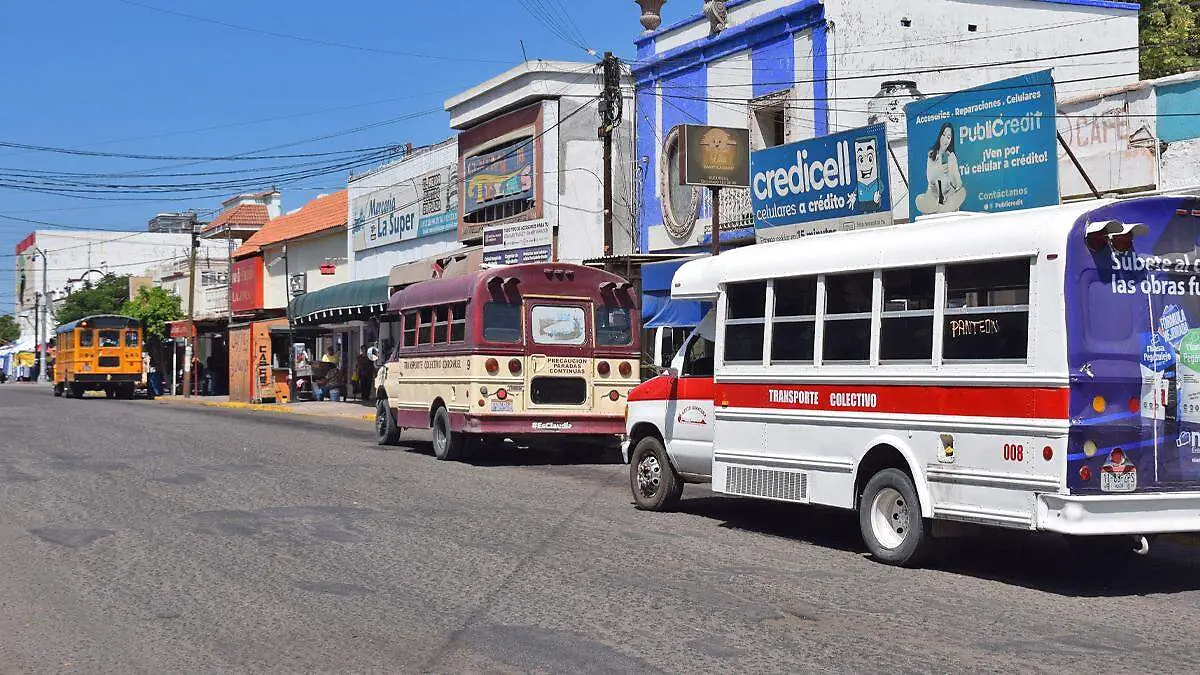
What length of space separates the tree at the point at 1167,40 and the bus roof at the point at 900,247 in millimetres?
20759

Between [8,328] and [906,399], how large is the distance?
171778 millimetres

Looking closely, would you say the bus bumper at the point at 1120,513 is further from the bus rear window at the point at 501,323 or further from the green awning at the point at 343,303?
the green awning at the point at 343,303

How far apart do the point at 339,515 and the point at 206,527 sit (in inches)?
52.2

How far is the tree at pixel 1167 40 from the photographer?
30.2 m

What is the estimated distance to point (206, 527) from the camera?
40.0 feet

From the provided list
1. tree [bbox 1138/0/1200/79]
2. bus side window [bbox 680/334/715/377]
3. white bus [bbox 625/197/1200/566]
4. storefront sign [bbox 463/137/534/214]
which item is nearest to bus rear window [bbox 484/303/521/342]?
bus side window [bbox 680/334/715/377]

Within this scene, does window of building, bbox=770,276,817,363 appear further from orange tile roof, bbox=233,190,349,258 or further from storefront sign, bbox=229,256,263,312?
storefront sign, bbox=229,256,263,312

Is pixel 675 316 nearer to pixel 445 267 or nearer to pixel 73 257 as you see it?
pixel 445 267

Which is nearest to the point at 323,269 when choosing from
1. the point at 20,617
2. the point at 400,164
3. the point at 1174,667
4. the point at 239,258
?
the point at 400,164

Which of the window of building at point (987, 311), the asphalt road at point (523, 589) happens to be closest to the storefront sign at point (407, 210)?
the asphalt road at point (523, 589)

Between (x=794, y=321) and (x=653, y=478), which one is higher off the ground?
(x=794, y=321)

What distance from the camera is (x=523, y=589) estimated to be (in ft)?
29.5

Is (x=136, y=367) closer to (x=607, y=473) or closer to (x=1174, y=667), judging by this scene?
(x=607, y=473)

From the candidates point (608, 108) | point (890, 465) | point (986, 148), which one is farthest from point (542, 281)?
point (890, 465)
